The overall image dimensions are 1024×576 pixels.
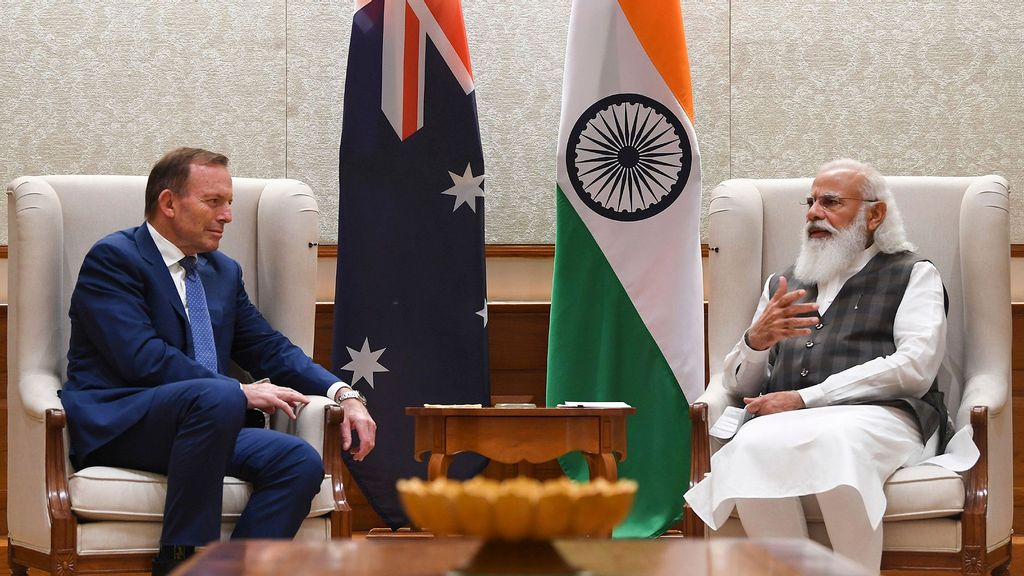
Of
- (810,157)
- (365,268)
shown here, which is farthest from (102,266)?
(810,157)

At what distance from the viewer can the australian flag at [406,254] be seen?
396cm

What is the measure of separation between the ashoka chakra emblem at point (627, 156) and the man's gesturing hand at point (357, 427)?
1.25 metres

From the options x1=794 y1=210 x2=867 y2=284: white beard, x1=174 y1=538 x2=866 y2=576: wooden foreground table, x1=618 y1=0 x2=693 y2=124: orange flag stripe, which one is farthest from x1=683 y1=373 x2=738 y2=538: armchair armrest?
x1=174 y1=538 x2=866 y2=576: wooden foreground table

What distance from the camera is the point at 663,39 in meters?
4.04

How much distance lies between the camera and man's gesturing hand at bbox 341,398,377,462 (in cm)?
309

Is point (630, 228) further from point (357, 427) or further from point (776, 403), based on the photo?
point (357, 427)

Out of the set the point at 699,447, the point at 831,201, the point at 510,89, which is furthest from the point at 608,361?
the point at 510,89

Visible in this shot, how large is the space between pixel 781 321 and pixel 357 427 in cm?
117

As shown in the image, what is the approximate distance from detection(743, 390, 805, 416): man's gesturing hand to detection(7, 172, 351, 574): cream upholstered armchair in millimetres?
1132

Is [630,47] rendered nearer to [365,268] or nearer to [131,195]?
[365,268]

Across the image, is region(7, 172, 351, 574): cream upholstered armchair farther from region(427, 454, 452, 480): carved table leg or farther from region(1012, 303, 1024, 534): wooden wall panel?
region(1012, 303, 1024, 534): wooden wall panel

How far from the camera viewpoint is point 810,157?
4.46m

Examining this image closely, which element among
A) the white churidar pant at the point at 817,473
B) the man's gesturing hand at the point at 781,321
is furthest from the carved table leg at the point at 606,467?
the man's gesturing hand at the point at 781,321

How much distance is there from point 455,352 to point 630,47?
3.93ft
